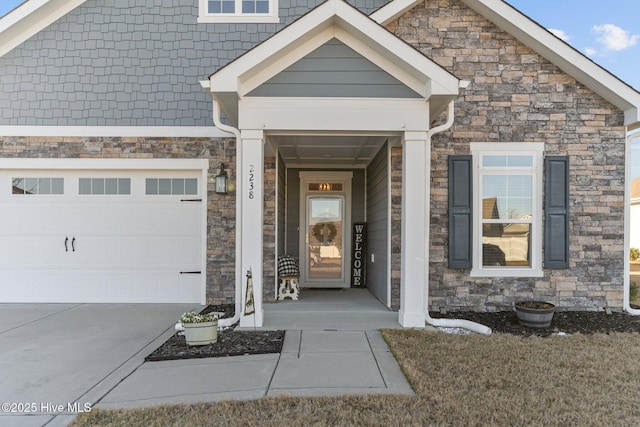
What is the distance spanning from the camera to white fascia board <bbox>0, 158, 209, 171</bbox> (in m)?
7.00

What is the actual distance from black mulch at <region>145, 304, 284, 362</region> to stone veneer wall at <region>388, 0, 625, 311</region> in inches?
113

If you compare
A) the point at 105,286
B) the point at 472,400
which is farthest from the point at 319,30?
the point at 105,286

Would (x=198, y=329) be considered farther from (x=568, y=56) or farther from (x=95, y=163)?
(x=568, y=56)

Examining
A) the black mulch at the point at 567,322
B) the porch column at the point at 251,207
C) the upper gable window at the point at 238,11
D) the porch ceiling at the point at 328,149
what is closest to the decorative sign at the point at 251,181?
the porch column at the point at 251,207

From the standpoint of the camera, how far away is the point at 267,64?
16.5 feet

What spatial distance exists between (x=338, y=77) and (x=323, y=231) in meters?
4.24

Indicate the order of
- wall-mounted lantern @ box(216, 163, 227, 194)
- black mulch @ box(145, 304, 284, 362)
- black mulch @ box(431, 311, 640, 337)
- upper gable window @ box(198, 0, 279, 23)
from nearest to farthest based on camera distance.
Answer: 1. black mulch @ box(145, 304, 284, 362)
2. black mulch @ box(431, 311, 640, 337)
3. wall-mounted lantern @ box(216, 163, 227, 194)
4. upper gable window @ box(198, 0, 279, 23)

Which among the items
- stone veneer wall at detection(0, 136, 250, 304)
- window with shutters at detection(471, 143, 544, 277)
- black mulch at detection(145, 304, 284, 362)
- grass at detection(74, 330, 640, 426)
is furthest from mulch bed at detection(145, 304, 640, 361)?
grass at detection(74, 330, 640, 426)

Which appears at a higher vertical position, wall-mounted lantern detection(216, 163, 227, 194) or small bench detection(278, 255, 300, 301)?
wall-mounted lantern detection(216, 163, 227, 194)

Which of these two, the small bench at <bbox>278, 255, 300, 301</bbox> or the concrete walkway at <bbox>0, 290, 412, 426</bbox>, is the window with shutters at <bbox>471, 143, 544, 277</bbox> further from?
the small bench at <bbox>278, 255, 300, 301</bbox>

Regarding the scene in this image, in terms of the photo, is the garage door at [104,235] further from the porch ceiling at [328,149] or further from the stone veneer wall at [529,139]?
the stone veneer wall at [529,139]

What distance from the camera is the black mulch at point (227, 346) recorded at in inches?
169

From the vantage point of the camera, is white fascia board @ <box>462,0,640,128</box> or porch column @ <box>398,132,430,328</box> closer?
porch column @ <box>398,132,430,328</box>

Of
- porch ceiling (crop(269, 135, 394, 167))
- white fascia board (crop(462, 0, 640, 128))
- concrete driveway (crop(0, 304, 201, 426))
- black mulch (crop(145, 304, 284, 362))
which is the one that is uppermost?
white fascia board (crop(462, 0, 640, 128))
